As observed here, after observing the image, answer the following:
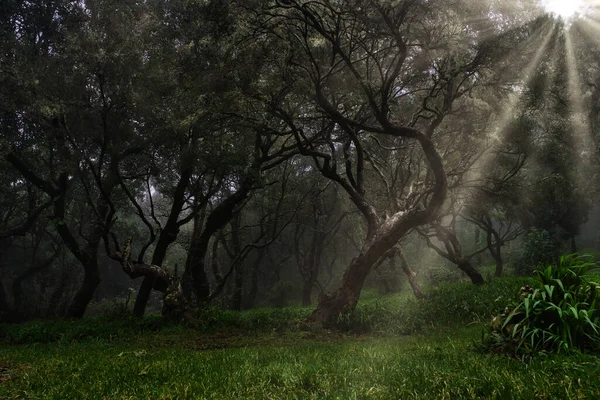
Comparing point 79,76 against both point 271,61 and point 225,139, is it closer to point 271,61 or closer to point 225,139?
point 225,139

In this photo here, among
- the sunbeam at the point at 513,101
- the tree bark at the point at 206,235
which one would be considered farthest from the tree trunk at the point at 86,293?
the sunbeam at the point at 513,101

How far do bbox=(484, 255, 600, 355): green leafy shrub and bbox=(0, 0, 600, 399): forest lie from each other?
33mm

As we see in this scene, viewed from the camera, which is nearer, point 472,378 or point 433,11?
point 472,378

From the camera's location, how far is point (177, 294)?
40.8 feet

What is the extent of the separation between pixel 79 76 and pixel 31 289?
2504cm

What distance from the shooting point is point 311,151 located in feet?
41.7

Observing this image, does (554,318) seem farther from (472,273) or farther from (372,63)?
(472,273)

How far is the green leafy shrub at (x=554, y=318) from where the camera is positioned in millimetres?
4977

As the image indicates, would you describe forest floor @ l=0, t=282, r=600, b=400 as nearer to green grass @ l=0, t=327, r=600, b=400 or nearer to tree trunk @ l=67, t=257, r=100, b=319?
green grass @ l=0, t=327, r=600, b=400

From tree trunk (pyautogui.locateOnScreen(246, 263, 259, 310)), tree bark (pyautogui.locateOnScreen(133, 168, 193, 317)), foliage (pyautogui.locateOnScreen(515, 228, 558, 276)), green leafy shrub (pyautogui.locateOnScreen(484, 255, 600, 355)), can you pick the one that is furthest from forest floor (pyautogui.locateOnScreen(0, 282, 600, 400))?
tree trunk (pyautogui.locateOnScreen(246, 263, 259, 310))

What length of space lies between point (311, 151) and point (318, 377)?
352 inches

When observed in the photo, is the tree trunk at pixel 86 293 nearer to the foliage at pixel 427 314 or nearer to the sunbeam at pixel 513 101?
the foliage at pixel 427 314

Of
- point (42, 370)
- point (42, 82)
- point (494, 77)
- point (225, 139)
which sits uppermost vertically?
point (42, 82)

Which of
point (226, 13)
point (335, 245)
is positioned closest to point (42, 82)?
point (226, 13)
